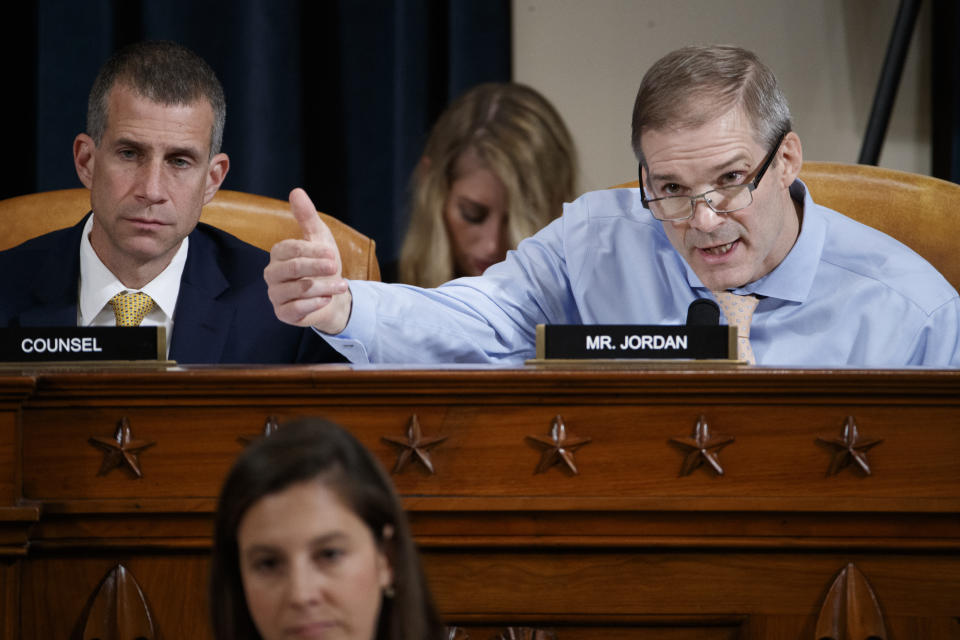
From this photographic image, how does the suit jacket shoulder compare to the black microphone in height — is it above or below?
above

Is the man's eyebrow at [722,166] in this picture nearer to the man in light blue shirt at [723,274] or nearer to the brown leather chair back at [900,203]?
the man in light blue shirt at [723,274]

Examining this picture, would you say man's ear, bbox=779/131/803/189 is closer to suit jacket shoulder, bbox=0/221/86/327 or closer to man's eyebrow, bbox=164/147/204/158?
man's eyebrow, bbox=164/147/204/158

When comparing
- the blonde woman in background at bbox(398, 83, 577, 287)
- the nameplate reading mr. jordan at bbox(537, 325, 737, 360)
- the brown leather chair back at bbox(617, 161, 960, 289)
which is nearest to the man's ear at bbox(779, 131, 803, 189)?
the brown leather chair back at bbox(617, 161, 960, 289)

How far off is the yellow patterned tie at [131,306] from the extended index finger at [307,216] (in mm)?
453

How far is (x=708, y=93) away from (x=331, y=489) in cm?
103

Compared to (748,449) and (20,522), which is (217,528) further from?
(748,449)

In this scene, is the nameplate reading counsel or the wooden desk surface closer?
the wooden desk surface

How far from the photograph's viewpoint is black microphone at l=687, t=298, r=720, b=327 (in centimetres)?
128

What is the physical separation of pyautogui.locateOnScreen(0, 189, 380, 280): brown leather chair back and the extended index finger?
65 cm

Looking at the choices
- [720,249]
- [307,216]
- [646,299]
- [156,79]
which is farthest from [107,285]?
[720,249]

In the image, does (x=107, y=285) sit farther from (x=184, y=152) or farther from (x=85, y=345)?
(x=85, y=345)

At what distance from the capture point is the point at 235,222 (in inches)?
84.0

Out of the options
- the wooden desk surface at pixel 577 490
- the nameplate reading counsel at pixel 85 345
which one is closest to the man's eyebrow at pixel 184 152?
the nameplate reading counsel at pixel 85 345

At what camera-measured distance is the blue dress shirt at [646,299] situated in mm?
1598
